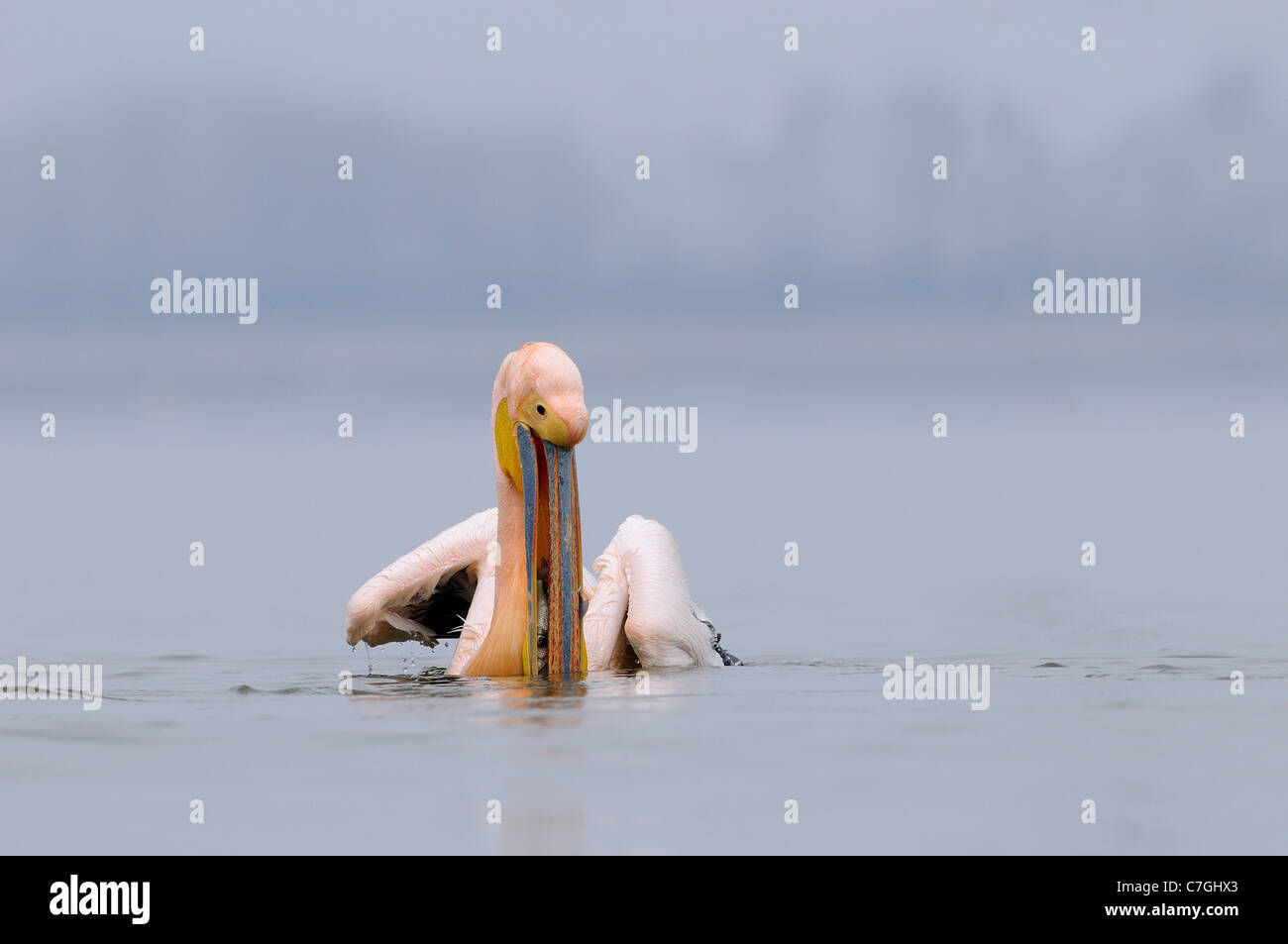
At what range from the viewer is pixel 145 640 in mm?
15047

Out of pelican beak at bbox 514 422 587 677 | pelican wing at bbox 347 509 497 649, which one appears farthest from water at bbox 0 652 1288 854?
pelican wing at bbox 347 509 497 649

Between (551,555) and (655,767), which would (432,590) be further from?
(655,767)

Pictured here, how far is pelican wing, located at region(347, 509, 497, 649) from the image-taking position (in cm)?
1228

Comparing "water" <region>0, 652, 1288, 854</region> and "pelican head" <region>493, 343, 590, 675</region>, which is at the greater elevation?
"pelican head" <region>493, 343, 590, 675</region>

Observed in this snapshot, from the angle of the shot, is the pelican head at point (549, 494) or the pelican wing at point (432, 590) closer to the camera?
the pelican head at point (549, 494)

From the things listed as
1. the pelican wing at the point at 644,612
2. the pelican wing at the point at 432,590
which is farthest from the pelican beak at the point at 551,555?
the pelican wing at the point at 432,590

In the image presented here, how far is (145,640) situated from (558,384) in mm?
5651

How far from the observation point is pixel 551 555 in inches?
430

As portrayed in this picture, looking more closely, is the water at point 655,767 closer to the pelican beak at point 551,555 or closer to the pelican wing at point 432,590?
the pelican beak at point 551,555

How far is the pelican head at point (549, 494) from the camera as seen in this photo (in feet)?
35.2

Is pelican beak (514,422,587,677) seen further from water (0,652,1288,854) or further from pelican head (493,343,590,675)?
water (0,652,1288,854)

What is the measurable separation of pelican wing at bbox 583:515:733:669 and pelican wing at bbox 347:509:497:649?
699mm

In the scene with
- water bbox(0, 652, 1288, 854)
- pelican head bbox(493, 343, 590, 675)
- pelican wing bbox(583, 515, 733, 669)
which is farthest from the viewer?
pelican wing bbox(583, 515, 733, 669)

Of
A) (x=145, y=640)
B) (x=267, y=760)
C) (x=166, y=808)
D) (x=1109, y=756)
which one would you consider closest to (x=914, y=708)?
(x=1109, y=756)
